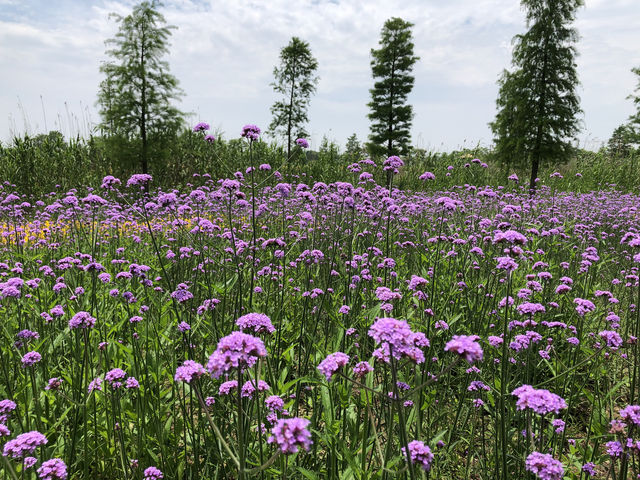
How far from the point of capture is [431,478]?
8.39ft

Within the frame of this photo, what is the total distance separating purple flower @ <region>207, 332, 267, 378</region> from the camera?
4.04 ft

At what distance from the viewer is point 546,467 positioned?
141 cm

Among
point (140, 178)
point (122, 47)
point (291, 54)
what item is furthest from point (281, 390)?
point (291, 54)

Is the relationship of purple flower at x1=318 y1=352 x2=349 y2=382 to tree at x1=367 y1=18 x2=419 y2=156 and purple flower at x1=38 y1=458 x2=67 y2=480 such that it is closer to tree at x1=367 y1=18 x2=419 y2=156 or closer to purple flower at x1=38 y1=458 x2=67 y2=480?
purple flower at x1=38 y1=458 x2=67 y2=480

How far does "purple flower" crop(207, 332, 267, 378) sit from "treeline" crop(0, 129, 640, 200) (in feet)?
34.0

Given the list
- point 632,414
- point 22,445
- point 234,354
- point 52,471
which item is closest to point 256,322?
point 234,354

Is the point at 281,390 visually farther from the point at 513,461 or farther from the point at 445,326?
the point at 513,461

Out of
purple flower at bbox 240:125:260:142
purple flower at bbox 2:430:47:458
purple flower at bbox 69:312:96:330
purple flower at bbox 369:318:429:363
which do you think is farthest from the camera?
purple flower at bbox 240:125:260:142

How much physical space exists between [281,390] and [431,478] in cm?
121

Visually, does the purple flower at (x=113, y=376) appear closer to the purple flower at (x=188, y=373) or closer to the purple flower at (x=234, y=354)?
the purple flower at (x=188, y=373)

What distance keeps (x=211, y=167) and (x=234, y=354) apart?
2071 cm

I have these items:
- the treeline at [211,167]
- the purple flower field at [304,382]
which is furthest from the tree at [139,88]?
the purple flower field at [304,382]

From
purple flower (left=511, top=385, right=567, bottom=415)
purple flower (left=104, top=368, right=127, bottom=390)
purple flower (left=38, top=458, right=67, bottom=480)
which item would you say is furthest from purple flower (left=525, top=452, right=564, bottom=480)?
purple flower (left=104, top=368, right=127, bottom=390)

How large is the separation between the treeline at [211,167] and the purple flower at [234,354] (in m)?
10.4
